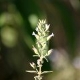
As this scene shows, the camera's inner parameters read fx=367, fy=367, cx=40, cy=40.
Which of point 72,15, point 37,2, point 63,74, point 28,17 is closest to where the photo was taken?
point 28,17

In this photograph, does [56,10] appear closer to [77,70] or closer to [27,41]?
[27,41]

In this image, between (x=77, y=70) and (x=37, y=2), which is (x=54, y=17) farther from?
(x=77, y=70)

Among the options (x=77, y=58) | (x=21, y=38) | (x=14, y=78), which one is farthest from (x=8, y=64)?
(x=77, y=58)

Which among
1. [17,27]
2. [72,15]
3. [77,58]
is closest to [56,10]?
[72,15]

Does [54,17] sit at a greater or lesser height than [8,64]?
greater

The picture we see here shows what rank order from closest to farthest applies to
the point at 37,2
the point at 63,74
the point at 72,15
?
the point at 37,2 < the point at 72,15 < the point at 63,74

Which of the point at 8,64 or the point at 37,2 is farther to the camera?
the point at 8,64

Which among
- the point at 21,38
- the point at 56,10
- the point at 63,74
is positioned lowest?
the point at 63,74
